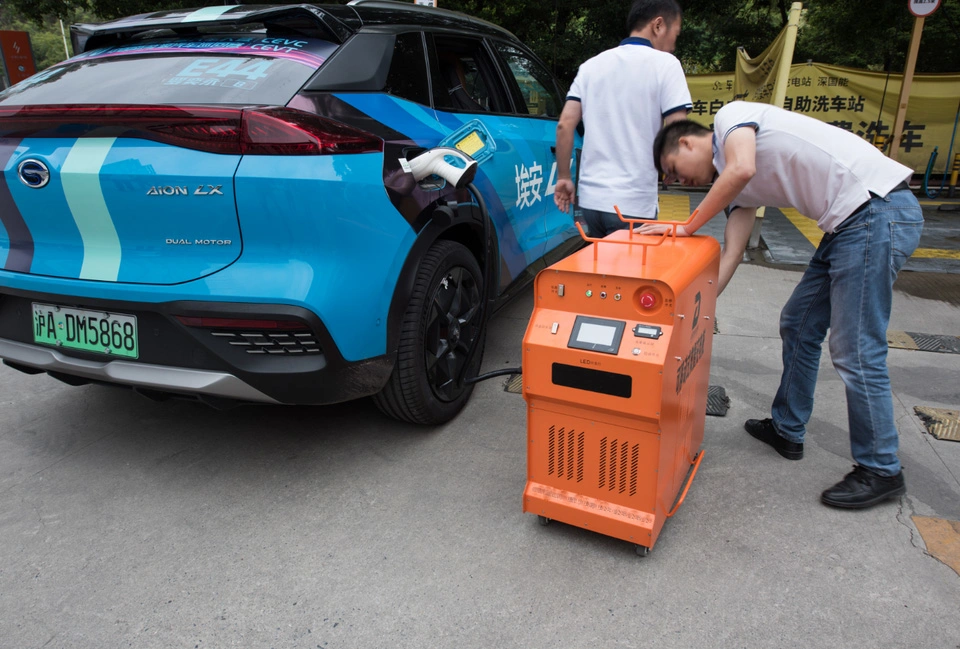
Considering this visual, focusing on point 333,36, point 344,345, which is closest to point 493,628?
point 344,345

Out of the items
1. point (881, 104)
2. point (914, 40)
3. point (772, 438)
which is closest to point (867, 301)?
point (772, 438)

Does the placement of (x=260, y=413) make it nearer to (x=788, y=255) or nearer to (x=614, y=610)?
(x=614, y=610)

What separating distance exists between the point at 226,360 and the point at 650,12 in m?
2.33

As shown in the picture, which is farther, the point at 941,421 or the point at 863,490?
the point at 941,421

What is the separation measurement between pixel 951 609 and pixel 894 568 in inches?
7.6

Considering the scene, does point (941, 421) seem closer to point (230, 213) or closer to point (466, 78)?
point (466, 78)

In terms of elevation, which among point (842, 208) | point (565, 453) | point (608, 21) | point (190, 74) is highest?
point (608, 21)

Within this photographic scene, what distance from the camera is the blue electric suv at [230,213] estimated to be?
6.81ft

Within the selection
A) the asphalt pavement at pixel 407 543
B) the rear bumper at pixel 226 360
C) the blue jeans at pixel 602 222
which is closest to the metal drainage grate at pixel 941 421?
the asphalt pavement at pixel 407 543

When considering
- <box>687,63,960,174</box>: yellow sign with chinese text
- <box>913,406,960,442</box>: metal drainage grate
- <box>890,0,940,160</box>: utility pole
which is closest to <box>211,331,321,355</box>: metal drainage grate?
<box>913,406,960,442</box>: metal drainage grate

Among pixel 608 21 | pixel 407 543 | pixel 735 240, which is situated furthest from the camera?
pixel 608 21

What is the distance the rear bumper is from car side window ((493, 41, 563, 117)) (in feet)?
7.53

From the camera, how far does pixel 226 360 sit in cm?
215

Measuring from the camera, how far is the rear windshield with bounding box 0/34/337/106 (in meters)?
2.20
